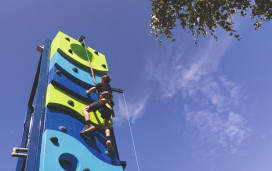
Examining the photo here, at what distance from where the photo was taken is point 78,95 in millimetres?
5836

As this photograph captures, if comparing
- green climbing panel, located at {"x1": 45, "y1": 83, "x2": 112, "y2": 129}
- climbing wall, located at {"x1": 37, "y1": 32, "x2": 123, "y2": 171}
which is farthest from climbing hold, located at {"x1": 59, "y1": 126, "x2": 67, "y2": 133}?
green climbing panel, located at {"x1": 45, "y1": 83, "x2": 112, "y2": 129}

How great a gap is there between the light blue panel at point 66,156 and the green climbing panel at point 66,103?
774 mm

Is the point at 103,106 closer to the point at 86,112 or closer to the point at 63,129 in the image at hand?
the point at 86,112

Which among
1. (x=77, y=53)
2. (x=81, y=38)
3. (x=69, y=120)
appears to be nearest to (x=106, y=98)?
(x=69, y=120)

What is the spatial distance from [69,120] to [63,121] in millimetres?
Answer: 182

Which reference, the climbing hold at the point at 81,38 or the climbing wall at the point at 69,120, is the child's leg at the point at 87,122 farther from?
the climbing hold at the point at 81,38

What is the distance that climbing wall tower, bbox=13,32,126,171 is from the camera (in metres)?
4.17

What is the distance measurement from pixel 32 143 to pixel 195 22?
4303 mm

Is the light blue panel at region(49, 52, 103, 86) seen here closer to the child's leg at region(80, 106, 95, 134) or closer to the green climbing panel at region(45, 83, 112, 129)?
the green climbing panel at region(45, 83, 112, 129)

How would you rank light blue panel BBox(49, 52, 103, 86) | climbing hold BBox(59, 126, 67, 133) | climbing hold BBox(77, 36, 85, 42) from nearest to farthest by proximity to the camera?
climbing hold BBox(59, 126, 67, 133) → light blue panel BBox(49, 52, 103, 86) → climbing hold BBox(77, 36, 85, 42)

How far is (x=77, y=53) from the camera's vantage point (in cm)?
728

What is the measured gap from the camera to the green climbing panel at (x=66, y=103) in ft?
16.5

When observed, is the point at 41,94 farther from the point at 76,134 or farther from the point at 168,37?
the point at 168,37

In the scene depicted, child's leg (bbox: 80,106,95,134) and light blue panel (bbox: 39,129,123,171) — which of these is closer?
light blue panel (bbox: 39,129,123,171)
